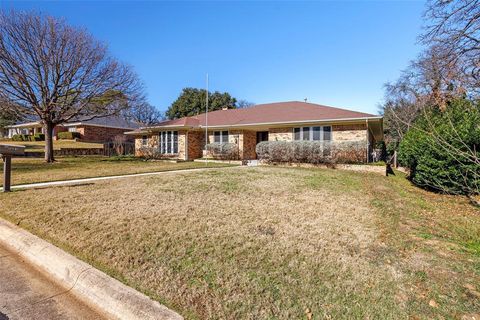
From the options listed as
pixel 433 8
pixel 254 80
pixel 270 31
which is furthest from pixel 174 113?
pixel 433 8

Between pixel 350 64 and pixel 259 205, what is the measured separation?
12.7 meters

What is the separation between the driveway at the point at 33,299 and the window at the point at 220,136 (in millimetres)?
17330

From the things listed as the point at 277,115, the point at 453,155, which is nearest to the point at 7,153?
the point at 453,155

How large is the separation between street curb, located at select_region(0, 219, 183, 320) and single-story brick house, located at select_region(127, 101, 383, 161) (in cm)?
1449

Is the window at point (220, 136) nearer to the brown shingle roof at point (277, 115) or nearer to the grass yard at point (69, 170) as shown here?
the brown shingle roof at point (277, 115)

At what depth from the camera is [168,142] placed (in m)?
21.2

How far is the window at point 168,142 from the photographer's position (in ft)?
68.5

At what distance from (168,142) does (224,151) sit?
212 inches

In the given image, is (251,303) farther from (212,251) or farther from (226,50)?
(226,50)

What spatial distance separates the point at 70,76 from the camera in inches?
658

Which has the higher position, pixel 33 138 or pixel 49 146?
pixel 33 138

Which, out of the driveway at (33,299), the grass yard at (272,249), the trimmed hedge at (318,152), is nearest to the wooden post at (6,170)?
the grass yard at (272,249)

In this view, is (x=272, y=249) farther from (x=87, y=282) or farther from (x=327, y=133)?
(x=327, y=133)

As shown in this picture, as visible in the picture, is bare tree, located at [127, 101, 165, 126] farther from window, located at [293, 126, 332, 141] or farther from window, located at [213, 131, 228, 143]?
window, located at [293, 126, 332, 141]
